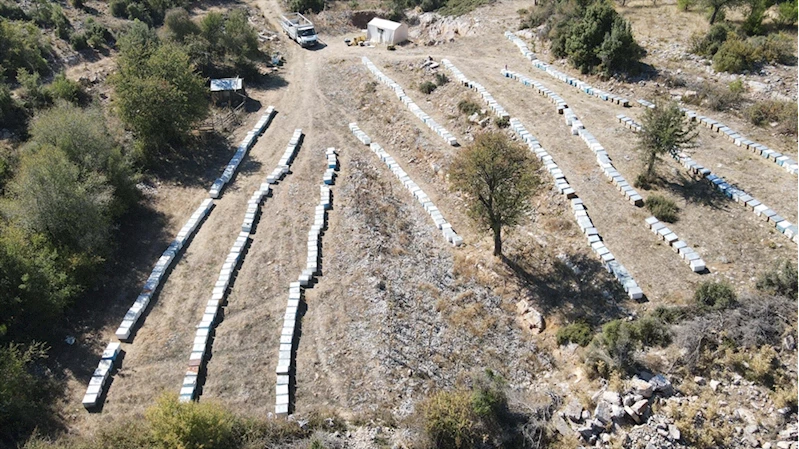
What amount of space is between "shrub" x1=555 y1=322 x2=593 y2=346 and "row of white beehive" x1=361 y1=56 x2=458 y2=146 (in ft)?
58.9

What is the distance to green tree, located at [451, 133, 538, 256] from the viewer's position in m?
27.0

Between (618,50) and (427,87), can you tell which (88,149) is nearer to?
(427,87)

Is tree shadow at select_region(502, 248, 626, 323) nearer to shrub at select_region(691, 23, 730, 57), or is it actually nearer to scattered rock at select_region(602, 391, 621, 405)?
scattered rock at select_region(602, 391, 621, 405)

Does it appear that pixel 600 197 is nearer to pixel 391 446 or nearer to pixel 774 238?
pixel 774 238

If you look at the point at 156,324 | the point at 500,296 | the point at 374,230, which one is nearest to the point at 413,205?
the point at 374,230

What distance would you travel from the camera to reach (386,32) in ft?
193

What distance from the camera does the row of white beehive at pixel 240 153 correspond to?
1425 inches

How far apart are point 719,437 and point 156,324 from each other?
965 inches

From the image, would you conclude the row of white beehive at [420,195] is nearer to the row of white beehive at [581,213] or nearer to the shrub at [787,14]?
the row of white beehive at [581,213]

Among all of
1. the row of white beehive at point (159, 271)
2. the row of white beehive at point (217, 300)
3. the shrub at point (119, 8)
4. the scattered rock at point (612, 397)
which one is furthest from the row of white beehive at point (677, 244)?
the shrub at point (119, 8)

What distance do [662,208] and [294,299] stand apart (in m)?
20.2

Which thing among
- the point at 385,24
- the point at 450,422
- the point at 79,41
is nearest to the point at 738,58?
the point at 385,24

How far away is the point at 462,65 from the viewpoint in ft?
157

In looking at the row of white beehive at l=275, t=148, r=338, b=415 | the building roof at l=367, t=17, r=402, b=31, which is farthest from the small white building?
the row of white beehive at l=275, t=148, r=338, b=415
